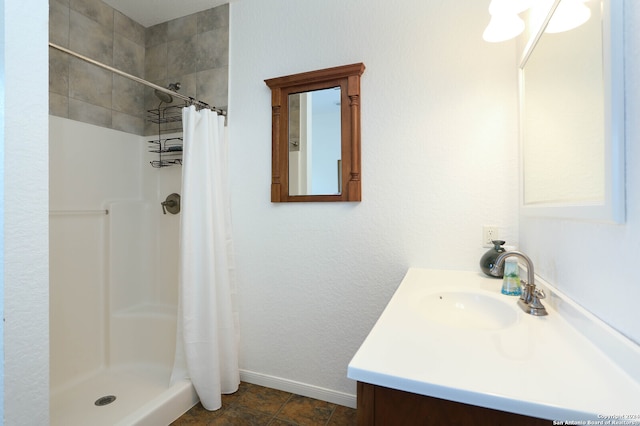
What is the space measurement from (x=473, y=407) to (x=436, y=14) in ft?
5.79

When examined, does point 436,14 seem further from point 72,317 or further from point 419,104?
point 72,317

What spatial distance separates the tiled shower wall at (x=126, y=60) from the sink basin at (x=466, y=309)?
1777mm

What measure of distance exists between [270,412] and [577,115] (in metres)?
1.90

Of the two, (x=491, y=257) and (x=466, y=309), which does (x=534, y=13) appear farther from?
(x=466, y=309)

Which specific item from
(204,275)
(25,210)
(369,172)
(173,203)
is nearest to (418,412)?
(25,210)

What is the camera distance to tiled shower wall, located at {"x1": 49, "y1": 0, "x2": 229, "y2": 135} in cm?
185

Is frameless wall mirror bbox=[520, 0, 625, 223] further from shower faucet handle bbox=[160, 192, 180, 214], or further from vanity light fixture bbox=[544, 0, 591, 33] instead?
shower faucet handle bbox=[160, 192, 180, 214]

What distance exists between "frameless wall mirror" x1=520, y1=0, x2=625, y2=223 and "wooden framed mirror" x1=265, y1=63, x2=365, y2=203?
0.82m

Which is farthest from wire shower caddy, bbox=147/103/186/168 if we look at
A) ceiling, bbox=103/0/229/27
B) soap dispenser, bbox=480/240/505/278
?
soap dispenser, bbox=480/240/505/278

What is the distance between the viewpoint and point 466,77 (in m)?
1.50

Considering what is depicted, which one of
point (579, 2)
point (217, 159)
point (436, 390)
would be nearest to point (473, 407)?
point (436, 390)

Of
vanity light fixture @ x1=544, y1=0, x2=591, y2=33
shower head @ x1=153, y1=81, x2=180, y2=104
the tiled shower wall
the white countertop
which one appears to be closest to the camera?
the white countertop

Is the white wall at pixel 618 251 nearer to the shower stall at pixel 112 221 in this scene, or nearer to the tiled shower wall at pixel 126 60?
the shower stall at pixel 112 221

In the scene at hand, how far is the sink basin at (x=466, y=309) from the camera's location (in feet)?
3.38
